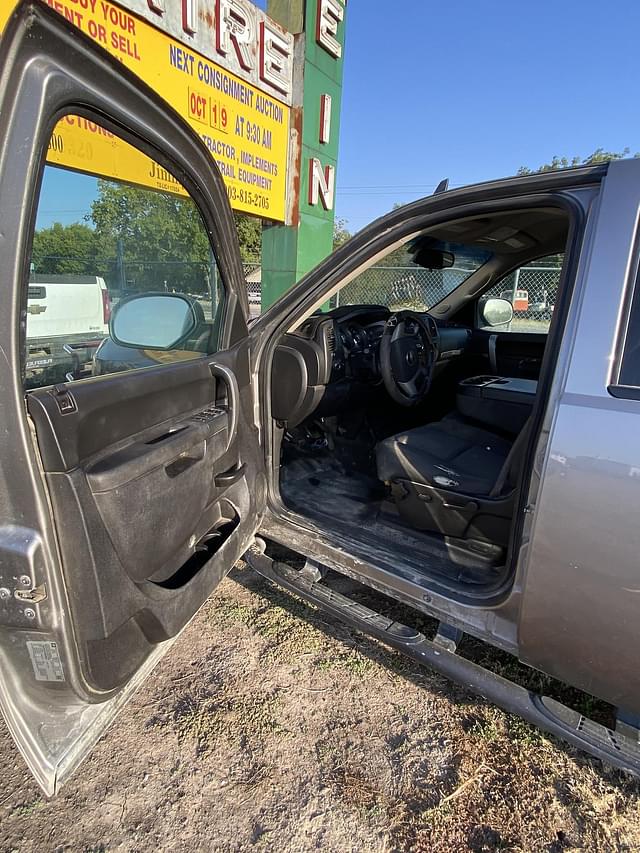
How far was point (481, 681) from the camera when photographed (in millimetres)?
1655

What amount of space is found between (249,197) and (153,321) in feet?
18.8

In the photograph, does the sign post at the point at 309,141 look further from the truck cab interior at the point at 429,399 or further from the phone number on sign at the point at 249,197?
the truck cab interior at the point at 429,399

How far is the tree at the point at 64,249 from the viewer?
118 cm

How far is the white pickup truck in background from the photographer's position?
46.1 inches

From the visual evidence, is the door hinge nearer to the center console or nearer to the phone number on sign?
the center console

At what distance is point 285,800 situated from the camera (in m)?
1.66

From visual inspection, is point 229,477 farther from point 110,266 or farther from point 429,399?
point 429,399

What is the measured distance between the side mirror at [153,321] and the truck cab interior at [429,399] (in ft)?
2.18

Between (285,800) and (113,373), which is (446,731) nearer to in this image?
(285,800)

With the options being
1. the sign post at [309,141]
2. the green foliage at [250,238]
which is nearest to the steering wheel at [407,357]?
the sign post at [309,141]

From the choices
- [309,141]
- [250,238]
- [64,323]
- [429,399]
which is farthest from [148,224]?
[250,238]

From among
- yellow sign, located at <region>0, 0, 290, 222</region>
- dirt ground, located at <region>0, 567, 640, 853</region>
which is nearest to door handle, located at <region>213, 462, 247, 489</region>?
dirt ground, located at <region>0, 567, 640, 853</region>

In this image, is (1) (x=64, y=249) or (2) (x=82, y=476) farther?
(1) (x=64, y=249)

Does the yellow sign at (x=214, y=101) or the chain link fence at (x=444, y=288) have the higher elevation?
the yellow sign at (x=214, y=101)
